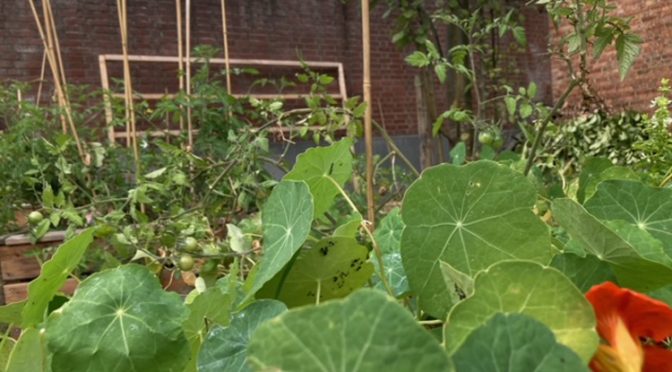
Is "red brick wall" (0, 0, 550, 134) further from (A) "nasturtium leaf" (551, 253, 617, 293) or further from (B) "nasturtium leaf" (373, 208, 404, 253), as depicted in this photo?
(A) "nasturtium leaf" (551, 253, 617, 293)

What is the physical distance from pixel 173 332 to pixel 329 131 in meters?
1.03

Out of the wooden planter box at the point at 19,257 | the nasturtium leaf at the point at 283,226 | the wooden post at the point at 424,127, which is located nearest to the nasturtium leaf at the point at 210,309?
the nasturtium leaf at the point at 283,226

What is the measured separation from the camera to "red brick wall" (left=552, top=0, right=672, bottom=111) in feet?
14.1

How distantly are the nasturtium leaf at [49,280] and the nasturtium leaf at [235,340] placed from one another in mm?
156

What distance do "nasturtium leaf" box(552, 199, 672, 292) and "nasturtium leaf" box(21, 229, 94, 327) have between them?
0.31 m

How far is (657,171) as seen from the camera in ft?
3.37

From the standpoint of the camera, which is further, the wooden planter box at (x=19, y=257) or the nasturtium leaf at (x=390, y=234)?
the wooden planter box at (x=19, y=257)

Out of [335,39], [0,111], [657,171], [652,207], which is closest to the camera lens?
[652,207]

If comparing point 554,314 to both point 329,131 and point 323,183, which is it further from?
point 329,131

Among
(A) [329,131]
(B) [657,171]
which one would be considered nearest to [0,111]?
(A) [329,131]

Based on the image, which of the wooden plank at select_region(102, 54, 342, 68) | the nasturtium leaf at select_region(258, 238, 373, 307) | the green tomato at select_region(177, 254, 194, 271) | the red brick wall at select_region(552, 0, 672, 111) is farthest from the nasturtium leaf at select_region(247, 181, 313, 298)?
the wooden plank at select_region(102, 54, 342, 68)

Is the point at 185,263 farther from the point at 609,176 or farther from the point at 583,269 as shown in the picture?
the point at 583,269

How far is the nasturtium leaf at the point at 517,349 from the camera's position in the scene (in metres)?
0.24

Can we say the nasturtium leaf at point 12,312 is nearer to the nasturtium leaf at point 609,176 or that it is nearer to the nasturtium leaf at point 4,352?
the nasturtium leaf at point 4,352
